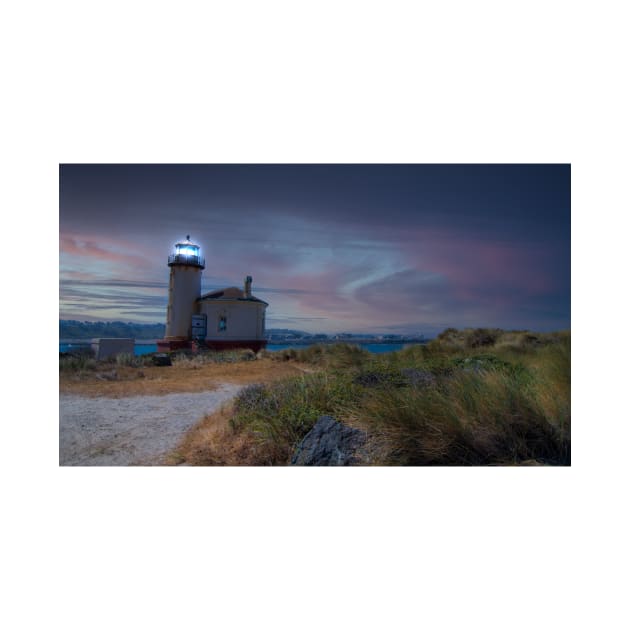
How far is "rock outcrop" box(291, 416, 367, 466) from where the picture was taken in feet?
8.96

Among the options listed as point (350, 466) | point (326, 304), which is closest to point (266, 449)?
point (350, 466)

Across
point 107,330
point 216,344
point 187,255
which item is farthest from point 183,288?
point 216,344

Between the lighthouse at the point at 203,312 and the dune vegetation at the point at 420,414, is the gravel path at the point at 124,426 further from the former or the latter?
the lighthouse at the point at 203,312

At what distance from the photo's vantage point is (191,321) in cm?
558

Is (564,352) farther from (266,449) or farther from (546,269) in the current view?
(266,449)

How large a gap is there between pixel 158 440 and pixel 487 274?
136 inches

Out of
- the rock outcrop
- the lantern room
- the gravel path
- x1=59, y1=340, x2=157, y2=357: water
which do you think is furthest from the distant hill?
the rock outcrop

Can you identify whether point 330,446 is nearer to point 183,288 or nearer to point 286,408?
point 286,408

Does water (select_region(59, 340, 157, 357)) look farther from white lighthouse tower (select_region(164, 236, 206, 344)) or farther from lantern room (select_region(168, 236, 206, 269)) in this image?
lantern room (select_region(168, 236, 206, 269))

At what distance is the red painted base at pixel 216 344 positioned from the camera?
513cm

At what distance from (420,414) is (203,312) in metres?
4.00

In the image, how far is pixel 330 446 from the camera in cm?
274

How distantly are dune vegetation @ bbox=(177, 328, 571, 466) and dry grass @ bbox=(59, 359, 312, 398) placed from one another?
112 centimetres
